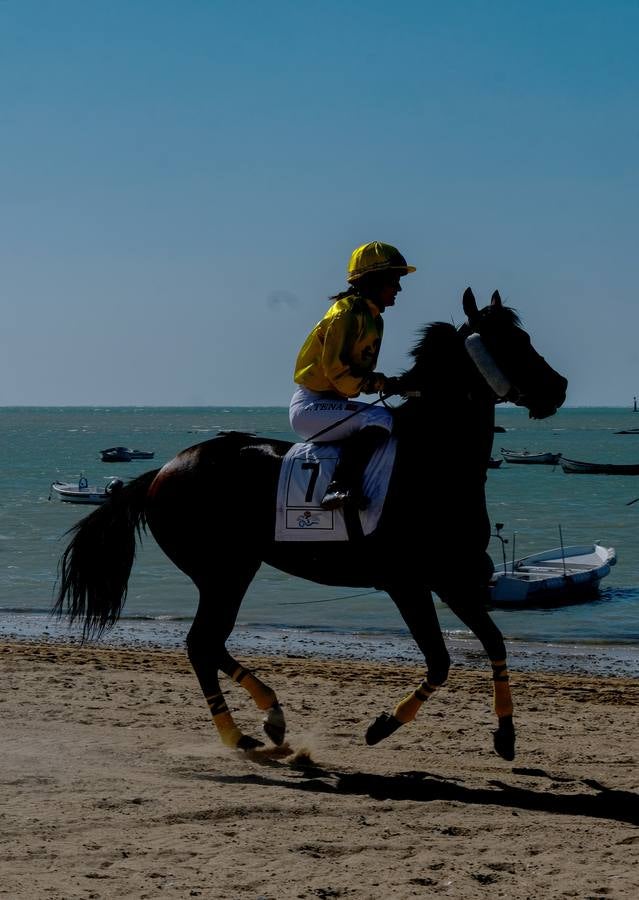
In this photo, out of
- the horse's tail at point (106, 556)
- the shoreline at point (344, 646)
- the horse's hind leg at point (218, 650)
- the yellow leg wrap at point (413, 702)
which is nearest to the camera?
the yellow leg wrap at point (413, 702)

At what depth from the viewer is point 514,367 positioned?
772 cm

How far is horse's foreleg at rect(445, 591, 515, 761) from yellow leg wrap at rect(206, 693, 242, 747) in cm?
179

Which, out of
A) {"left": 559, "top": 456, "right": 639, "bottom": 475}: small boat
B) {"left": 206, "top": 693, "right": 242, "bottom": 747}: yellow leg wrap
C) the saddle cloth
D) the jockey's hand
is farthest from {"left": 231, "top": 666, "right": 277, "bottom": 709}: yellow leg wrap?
{"left": 559, "top": 456, "right": 639, "bottom": 475}: small boat

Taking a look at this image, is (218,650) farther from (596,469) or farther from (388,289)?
(596,469)

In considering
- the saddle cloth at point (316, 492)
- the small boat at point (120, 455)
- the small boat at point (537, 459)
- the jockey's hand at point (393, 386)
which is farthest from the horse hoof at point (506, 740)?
the small boat at point (537, 459)

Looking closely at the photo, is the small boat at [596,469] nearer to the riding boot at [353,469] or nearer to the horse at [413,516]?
the horse at [413,516]

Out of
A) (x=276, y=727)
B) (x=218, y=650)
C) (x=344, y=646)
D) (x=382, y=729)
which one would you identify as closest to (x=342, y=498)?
(x=218, y=650)

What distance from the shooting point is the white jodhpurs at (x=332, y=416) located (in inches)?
310

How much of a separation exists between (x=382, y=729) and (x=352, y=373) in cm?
247

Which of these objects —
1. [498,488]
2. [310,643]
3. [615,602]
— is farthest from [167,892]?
[498,488]

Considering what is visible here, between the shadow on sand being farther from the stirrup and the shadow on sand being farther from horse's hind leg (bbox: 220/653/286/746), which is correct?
the stirrup

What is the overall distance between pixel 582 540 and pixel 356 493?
33356mm

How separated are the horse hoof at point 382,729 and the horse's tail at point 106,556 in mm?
2105

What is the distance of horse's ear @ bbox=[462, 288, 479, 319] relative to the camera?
7.83m
